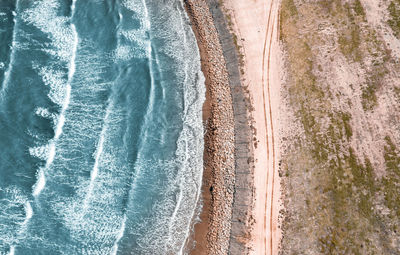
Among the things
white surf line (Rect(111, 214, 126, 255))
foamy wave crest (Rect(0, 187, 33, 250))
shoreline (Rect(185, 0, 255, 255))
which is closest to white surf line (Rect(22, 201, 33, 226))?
foamy wave crest (Rect(0, 187, 33, 250))

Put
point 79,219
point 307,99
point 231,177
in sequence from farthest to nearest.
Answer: point 307,99, point 231,177, point 79,219

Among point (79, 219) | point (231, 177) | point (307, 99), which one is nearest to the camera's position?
point (79, 219)

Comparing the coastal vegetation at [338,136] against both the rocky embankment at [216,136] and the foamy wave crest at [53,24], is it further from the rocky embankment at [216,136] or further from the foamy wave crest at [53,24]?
the foamy wave crest at [53,24]

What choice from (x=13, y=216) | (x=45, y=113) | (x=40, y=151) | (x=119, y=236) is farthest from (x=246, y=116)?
(x=13, y=216)

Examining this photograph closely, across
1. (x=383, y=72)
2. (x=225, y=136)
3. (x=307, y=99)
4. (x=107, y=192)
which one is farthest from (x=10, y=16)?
(x=383, y=72)

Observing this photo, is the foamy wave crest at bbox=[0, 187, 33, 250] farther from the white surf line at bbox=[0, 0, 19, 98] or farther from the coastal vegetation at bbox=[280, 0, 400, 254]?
the coastal vegetation at bbox=[280, 0, 400, 254]

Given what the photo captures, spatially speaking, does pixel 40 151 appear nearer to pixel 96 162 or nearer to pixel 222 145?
pixel 96 162

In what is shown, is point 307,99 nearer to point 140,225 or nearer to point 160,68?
point 160,68

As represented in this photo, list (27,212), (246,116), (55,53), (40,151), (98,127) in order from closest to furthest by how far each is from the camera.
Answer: (27,212) < (40,151) < (98,127) < (246,116) < (55,53)
